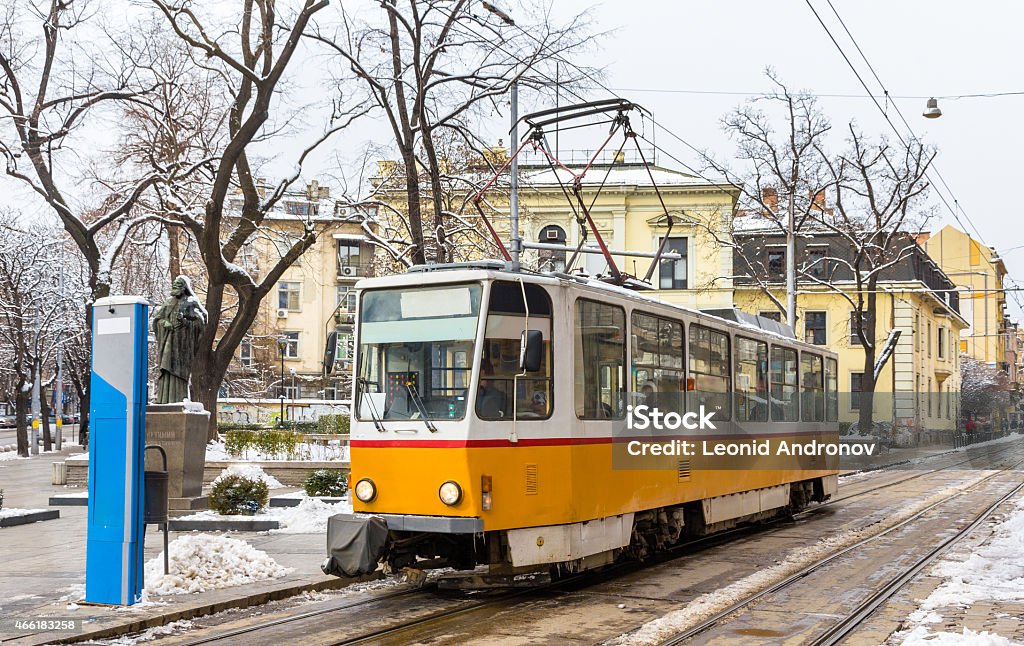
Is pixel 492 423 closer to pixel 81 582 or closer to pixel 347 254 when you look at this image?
pixel 81 582

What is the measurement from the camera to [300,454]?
25.0 metres

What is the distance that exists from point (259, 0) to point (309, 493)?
36.9 ft

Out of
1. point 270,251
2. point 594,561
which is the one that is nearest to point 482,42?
point 594,561

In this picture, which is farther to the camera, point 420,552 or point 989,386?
point 989,386

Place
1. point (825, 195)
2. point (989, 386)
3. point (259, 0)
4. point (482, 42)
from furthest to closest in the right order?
point (989, 386)
point (825, 195)
point (259, 0)
point (482, 42)

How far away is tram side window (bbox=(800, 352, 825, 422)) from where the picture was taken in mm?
18109

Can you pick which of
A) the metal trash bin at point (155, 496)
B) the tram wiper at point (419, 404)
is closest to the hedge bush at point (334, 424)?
the metal trash bin at point (155, 496)

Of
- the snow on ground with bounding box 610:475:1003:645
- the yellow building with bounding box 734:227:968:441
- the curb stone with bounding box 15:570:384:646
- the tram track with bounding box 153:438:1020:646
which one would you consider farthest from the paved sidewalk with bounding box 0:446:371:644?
the yellow building with bounding box 734:227:968:441

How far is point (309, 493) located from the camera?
18.5m

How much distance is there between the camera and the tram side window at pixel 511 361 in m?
9.73

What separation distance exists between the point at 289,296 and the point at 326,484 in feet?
168

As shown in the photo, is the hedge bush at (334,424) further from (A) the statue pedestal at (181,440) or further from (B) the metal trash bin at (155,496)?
(B) the metal trash bin at (155,496)

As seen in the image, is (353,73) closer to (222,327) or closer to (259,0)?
(259,0)

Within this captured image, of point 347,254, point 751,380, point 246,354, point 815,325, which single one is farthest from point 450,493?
point 347,254
